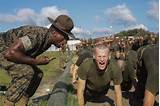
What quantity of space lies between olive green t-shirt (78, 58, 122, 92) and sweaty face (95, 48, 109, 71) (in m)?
0.25

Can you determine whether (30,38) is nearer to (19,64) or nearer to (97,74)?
(19,64)

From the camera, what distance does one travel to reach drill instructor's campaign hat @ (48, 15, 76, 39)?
8227mm

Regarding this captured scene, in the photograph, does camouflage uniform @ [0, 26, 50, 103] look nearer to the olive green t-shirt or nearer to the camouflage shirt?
the camouflage shirt

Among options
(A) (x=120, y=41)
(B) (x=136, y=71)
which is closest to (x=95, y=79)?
(B) (x=136, y=71)

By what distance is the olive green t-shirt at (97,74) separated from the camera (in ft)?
29.2

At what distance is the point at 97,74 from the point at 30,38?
1.65 m

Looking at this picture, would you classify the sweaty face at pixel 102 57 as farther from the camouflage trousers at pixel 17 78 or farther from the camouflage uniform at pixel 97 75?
the camouflage trousers at pixel 17 78

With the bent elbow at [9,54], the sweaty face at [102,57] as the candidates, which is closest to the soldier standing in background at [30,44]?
the bent elbow at [9,54]

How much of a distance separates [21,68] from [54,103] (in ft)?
2.51

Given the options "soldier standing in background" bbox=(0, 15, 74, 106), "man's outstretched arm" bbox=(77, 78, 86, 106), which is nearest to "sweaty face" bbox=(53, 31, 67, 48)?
"soldier standing in background" bbox=(0, 15, 74, 106)

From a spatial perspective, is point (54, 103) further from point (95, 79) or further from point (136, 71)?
point (136, 71)

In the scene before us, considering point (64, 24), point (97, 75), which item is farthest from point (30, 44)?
point (97, 75)

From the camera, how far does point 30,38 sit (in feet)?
26.1

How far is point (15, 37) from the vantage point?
327 inches
